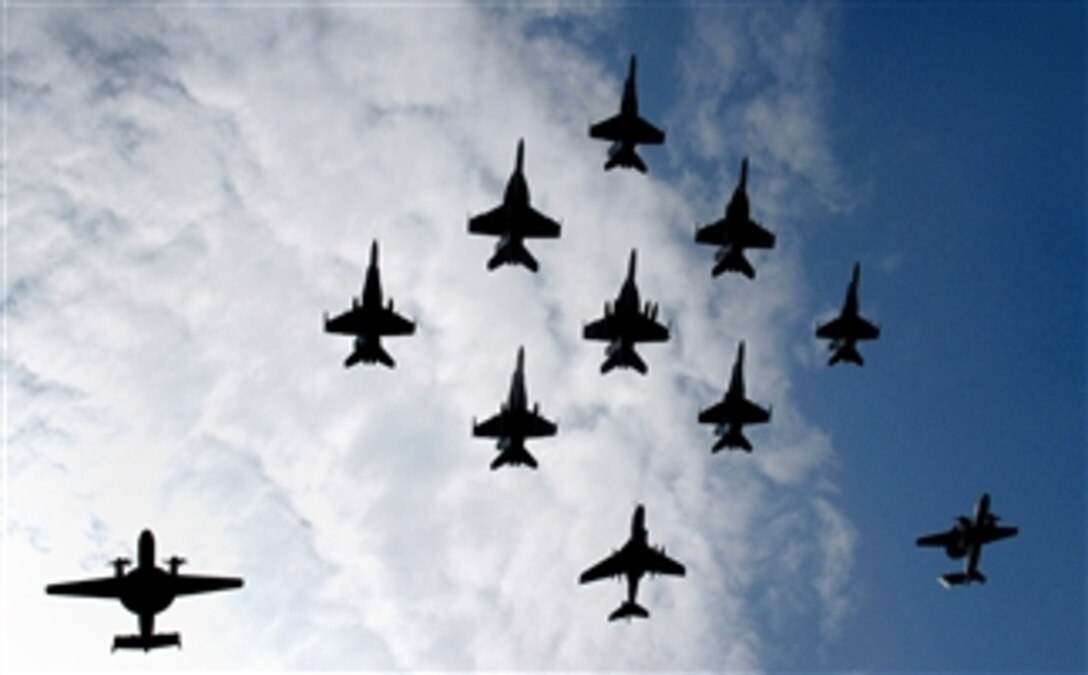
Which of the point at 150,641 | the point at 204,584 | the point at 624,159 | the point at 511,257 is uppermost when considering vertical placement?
the point at 624,159

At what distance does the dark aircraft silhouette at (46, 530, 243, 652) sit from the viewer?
57250 mm

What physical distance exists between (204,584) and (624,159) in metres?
41.7

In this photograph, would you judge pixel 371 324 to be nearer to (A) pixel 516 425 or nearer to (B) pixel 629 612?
(A) pixel 516 425

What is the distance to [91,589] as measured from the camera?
58.5 metres

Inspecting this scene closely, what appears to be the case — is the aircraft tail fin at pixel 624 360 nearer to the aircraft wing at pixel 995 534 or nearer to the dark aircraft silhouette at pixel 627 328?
the dark aircraft silhouette at pixel 627 328

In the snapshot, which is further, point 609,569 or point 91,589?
point 609,569

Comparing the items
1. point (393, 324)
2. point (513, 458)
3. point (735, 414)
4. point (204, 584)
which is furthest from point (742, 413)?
point (204, 584)

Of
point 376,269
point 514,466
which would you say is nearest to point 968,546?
point 514,466

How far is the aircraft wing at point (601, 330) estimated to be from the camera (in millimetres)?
71062

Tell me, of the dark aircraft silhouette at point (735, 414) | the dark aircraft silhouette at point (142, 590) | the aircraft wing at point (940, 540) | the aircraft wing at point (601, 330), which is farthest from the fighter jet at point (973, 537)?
the dark aircraft silhouette at point (142, 590)

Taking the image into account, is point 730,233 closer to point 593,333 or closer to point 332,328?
point 593,333

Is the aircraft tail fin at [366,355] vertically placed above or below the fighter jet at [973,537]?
above

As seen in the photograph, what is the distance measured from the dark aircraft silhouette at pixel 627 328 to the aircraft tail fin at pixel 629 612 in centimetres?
1817

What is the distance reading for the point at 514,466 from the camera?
72375 mm
